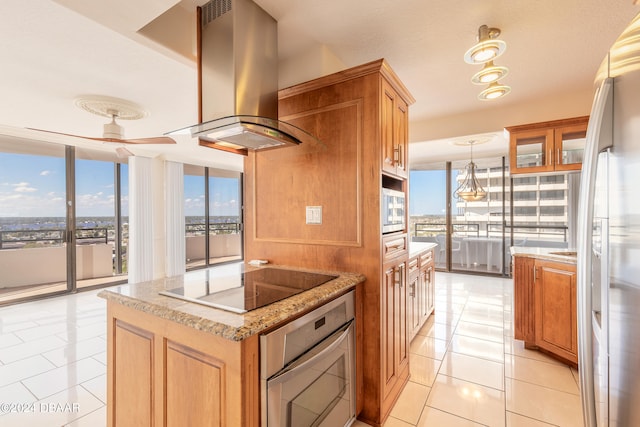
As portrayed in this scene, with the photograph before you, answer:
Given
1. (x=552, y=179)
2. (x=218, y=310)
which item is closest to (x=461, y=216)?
(x=552, y=179)

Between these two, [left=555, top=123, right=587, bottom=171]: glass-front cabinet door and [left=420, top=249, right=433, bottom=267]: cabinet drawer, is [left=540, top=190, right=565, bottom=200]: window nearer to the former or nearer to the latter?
[left=555, top=123, right=587, bottom=171]: glass-front cabinet door

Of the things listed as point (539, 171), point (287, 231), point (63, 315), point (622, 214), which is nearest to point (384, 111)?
point (287, 231)

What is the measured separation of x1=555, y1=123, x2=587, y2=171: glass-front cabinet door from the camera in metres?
2.95

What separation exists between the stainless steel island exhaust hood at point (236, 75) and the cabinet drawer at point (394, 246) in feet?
2.62

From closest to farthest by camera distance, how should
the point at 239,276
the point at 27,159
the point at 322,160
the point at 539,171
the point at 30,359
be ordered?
the point at 239,276 < the point at 322,160 < the point at 30,359 < the point at 539,171 < the point at 27,159

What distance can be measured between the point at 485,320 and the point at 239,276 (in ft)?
10.5

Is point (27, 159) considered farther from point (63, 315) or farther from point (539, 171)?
point (539, 171)

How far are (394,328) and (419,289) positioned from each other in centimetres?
105

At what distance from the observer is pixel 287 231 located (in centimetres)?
209

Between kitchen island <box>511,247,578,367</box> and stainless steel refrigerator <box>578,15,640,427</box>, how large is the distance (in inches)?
78.8

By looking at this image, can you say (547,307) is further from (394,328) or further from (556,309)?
(394,328)

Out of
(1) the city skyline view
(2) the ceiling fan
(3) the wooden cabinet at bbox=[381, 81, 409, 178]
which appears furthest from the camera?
(1) the city skyline view

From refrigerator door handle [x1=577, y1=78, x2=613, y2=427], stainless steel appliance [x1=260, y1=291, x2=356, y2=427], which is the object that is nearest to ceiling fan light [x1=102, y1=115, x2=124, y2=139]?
stainless steel appliance [x1=260, y1=291, x2=356, y2=427]

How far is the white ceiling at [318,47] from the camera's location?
170 centimetres
